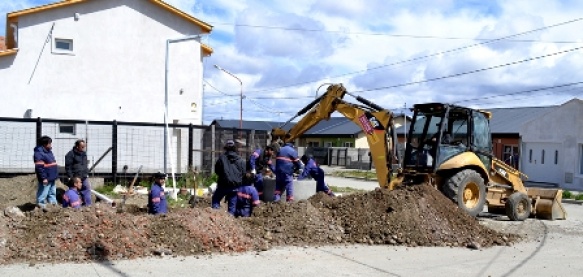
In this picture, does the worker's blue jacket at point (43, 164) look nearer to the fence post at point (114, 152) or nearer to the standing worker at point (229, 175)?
the standing worker at point (229, 175)

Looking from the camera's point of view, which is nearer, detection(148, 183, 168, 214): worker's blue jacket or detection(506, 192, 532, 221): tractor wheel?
detection(148, 183, 168, 214): worker's blue jacket

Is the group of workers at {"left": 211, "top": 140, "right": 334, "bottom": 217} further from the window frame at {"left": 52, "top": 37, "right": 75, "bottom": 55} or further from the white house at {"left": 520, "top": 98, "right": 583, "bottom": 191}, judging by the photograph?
the white house at {"left": 520, "top": 98, "right": 583, "bottom": 191}

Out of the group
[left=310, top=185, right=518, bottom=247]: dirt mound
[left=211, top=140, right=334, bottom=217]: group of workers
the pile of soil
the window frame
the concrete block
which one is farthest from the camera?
the window frame

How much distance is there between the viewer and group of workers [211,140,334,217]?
12.0m

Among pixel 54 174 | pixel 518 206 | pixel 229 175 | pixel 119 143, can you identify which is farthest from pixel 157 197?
pixel 518 206

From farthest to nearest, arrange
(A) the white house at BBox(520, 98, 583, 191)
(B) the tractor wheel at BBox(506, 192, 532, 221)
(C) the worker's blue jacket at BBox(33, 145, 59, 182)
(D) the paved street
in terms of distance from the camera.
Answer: (A) the white house at BBox(520, 98, 583, 191)
(B) the tractor wheel at BBox(506, 192, 532, 221)
(C) the worker's blue jacket at BBox(33, 145, 59, 182)
(D) the paved street

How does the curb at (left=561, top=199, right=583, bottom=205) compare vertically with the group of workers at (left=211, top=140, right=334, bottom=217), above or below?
below

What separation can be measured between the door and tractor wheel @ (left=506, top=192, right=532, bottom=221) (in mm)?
16207

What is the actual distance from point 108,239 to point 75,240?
0.47 meters

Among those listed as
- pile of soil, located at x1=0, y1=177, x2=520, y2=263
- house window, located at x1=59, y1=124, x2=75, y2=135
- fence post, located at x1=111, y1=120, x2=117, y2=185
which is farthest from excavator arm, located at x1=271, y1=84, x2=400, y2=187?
house window, located at x1=59, y1=124, x2=75, y2=135

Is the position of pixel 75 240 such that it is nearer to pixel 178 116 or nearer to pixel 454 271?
pixel 454 271

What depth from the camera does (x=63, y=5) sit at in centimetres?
2047

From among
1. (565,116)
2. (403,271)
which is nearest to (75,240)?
(403,271)

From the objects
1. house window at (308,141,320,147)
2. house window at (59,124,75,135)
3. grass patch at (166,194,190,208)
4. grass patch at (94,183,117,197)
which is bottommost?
grass patch at (166,194,190,208)
